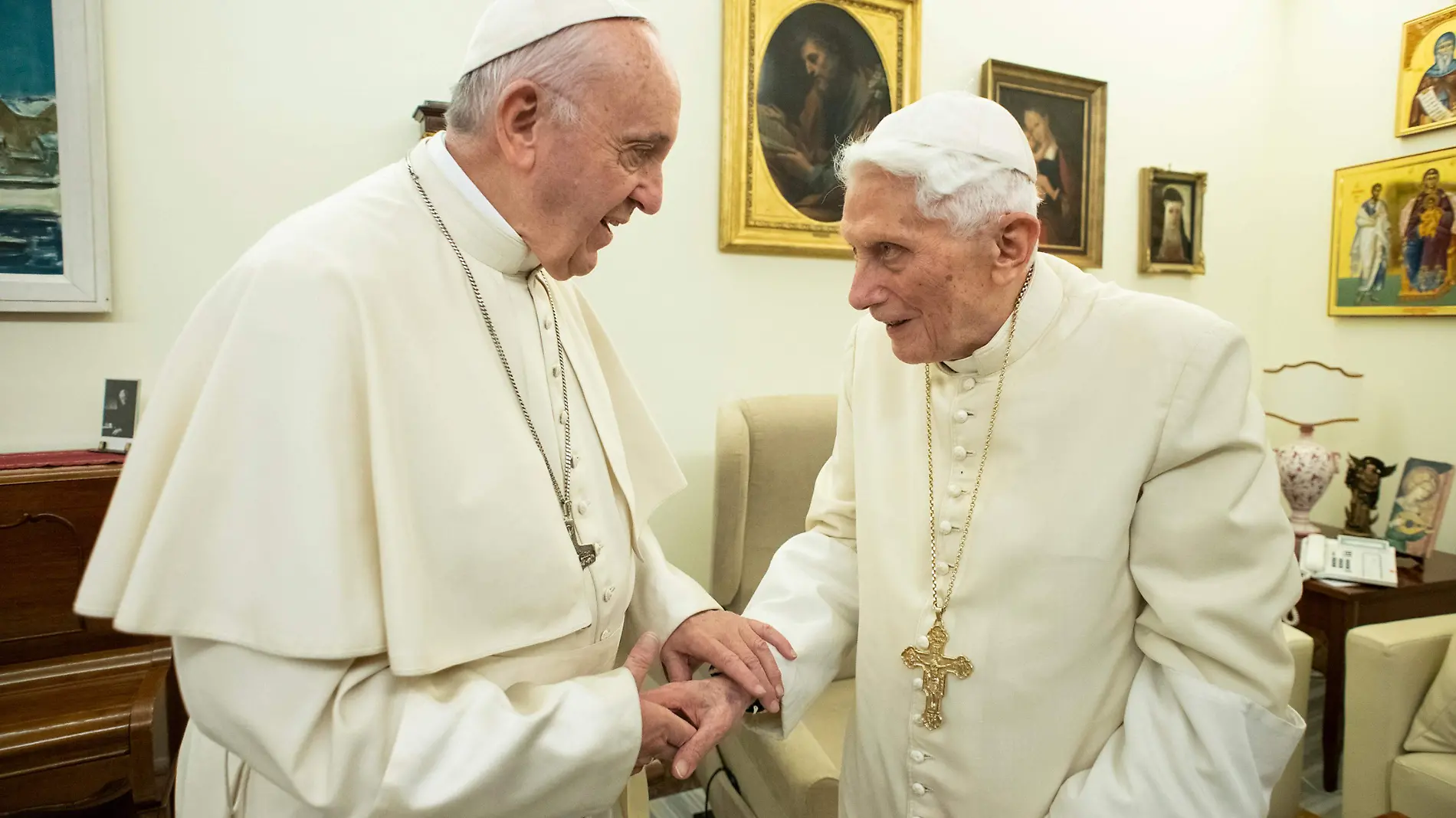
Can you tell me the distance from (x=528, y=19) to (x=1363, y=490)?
13.6 feet

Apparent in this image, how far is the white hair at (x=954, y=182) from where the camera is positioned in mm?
1318

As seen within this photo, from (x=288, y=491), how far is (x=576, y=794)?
58cm

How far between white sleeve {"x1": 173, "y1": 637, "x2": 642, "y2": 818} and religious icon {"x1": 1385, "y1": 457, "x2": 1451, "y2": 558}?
392cm

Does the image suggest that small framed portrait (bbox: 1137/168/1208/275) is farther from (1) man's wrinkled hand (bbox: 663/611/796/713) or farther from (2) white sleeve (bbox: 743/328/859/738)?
(1) man's wrinkled hand (bbox: 663/611/796/713)

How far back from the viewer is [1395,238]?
153 inches

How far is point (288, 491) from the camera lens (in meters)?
1.07

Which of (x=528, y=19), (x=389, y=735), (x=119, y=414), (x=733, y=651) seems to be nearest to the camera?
(x=389, y=735)

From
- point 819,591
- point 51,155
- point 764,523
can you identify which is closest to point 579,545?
point 819,591

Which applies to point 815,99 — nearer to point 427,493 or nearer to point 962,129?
point 962,129

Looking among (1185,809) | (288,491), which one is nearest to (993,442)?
(1185,809)

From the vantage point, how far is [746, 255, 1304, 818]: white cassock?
1.25 metres

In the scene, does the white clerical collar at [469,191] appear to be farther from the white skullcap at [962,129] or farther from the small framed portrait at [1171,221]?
the small framed portrait at [1171,221]

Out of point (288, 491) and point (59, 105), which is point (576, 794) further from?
point (59, 105)

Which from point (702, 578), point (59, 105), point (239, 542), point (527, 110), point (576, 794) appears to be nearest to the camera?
point (239, 542)
